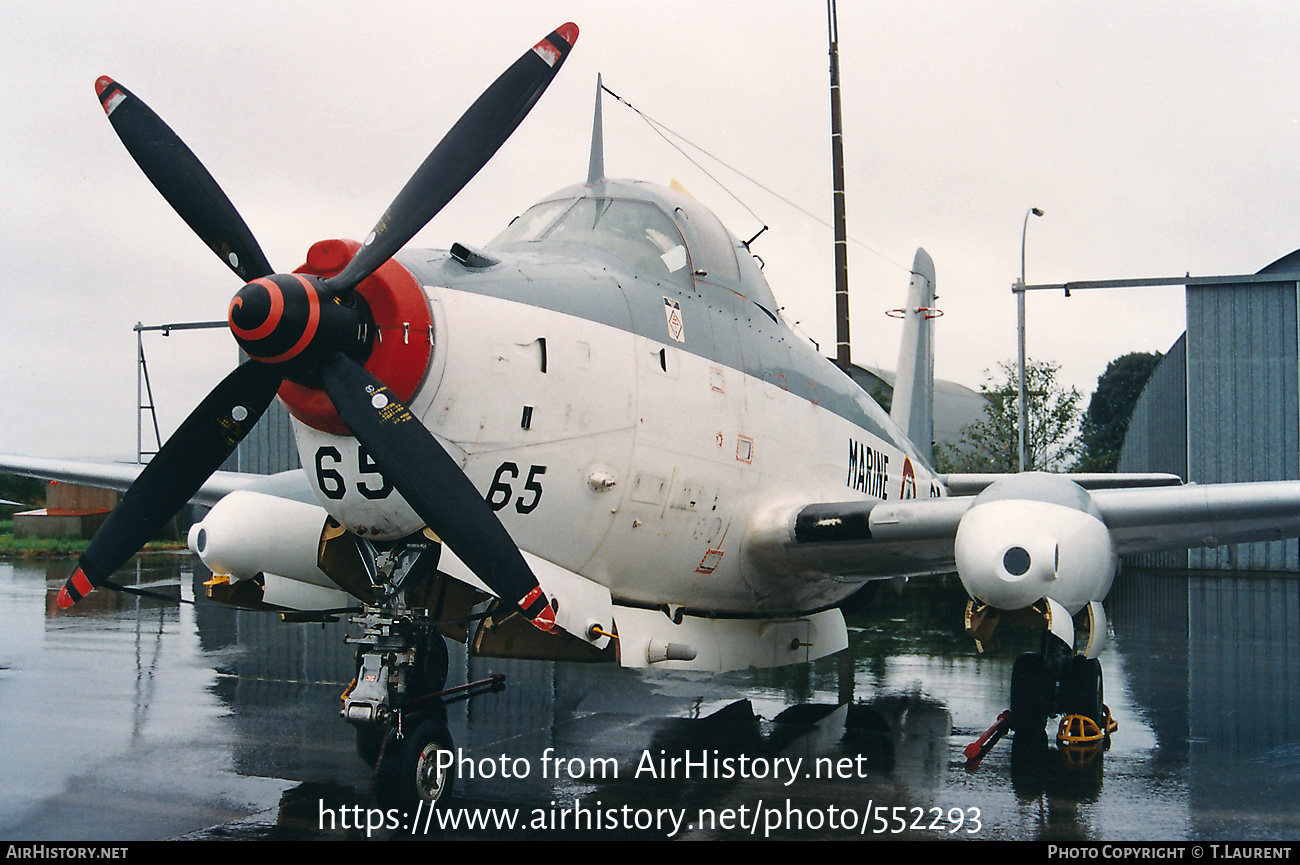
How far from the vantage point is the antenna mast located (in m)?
21.7

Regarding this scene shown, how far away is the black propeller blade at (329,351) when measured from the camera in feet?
16.9

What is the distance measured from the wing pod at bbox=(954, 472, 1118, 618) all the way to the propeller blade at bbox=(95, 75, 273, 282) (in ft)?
16.8

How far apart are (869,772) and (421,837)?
141 inches

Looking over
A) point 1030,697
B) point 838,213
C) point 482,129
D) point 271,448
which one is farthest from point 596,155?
point 271,448

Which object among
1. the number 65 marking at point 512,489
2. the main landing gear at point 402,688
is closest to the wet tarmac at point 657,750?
the main landing gear at point 402,688

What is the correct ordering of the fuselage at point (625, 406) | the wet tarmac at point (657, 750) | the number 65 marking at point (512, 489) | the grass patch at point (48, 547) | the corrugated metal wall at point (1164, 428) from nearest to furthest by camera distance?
the fuselage at point (625, 406), the number 65 marking at point (512, 489), the wet tarmac at point (657, 750), the grass patch at point (48, 547), the corrugated metal wall at point (1164, 428)

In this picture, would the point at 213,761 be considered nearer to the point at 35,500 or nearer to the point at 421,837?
the point at 421,837

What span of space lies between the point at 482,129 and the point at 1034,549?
15.2 ft

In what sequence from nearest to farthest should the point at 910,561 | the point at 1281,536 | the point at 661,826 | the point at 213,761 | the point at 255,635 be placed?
the point at 661,826 < the point at 213,761 < the point at 1281,536 < the point at 910,561 < the point at 255,635

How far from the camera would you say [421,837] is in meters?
5.91

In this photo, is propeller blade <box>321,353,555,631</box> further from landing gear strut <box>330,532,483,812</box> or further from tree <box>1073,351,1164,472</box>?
tree <box>1073,351,1164,472</box>

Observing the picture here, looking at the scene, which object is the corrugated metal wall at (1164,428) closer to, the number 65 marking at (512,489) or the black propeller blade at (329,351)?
the number 65 marking at (512,489)

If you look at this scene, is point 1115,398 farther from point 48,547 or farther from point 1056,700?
point 1056,700

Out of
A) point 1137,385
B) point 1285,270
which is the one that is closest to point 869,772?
point 1285,270
